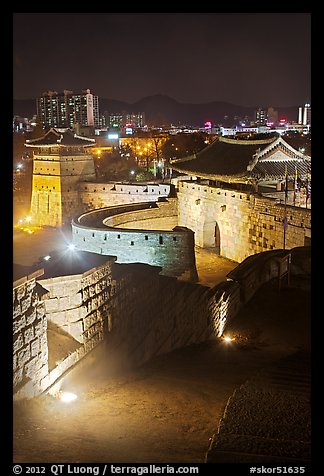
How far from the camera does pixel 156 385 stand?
8336mm

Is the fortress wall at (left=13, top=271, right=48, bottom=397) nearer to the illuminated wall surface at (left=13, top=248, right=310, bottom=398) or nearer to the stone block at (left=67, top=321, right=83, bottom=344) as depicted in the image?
the illuminated wall surface at (left=13, top=248, right=310, bottom=398)

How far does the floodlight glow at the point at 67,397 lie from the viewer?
7261 mm

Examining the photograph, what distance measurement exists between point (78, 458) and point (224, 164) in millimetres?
21405

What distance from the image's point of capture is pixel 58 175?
33031 millimetres

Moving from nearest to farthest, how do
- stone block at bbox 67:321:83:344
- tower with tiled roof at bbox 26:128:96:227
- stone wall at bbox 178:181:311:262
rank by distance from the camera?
stone block at bbox 67:321:83:344, stone wall at bbox 178:181:311:262, tower with tiled roof at bbox 26:128:96:227

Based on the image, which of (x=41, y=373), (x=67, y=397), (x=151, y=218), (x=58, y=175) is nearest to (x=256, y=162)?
(x=151, y=218)

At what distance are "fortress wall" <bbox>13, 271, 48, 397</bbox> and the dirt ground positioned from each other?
0.26 m

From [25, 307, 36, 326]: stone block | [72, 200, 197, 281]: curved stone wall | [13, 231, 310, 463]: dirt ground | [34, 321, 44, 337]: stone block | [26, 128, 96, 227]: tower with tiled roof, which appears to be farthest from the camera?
[26, 128, 96, 227]: tower with tiled roof

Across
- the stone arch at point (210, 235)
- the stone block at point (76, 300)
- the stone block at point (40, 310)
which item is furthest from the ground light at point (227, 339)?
the stone arch at point (210, 235)

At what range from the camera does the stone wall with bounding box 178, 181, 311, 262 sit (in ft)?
64.7

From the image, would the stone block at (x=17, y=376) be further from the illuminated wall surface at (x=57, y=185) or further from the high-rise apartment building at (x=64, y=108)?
the high-rise apartment building at (x=64, y=108)

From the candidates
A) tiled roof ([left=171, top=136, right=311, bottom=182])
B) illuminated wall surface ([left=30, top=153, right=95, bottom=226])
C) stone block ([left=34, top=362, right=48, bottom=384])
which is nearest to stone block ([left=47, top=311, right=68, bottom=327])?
stone block ([left=34, top=362, right=48, bottom=384])

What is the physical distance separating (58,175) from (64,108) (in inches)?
3029
